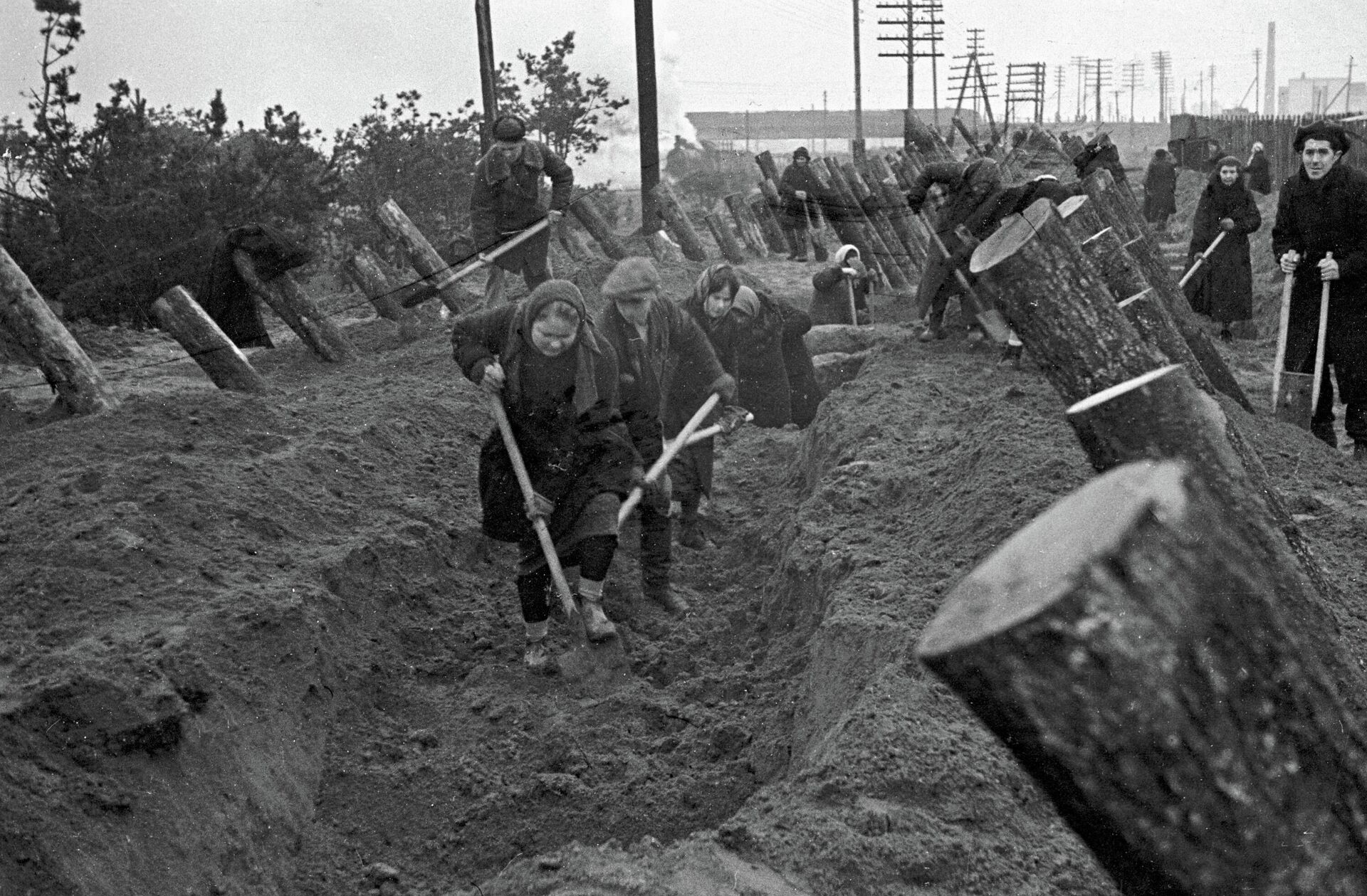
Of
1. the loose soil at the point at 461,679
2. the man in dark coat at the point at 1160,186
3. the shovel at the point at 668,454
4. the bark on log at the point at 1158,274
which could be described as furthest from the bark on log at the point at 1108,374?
the man in dark coat at the point at 1160,186

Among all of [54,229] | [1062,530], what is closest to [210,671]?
[1062,530]

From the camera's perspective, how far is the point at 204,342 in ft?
24.8

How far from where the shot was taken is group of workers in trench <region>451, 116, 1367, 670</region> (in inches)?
198

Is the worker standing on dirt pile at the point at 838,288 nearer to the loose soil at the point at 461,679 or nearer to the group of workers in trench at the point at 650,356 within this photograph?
the group of workers in trench at the point at 650,356

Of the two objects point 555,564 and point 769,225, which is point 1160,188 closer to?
point 769,225

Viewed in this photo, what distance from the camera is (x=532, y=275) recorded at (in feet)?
34.4

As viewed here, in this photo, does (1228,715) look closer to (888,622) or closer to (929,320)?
(888,622)

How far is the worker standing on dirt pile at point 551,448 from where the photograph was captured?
4.95 metres

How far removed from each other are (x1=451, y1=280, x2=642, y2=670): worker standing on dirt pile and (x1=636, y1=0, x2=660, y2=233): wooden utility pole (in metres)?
10.3

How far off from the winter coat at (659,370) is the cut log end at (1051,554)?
4.07 metres

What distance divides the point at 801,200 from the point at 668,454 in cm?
1303

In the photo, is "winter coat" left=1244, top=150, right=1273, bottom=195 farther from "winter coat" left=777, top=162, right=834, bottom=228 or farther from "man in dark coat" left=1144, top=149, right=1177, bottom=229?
"winter coat" left=777, top=162, right=834, bottom=228

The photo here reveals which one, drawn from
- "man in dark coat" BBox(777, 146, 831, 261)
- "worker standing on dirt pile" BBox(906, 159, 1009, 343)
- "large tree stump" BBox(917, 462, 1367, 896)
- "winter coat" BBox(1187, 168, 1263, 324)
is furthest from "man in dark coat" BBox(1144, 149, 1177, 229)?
"large tree stump" BBox(917, 462, 1367, 896)

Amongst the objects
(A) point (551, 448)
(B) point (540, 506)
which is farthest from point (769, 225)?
(B) point (540, 506)
